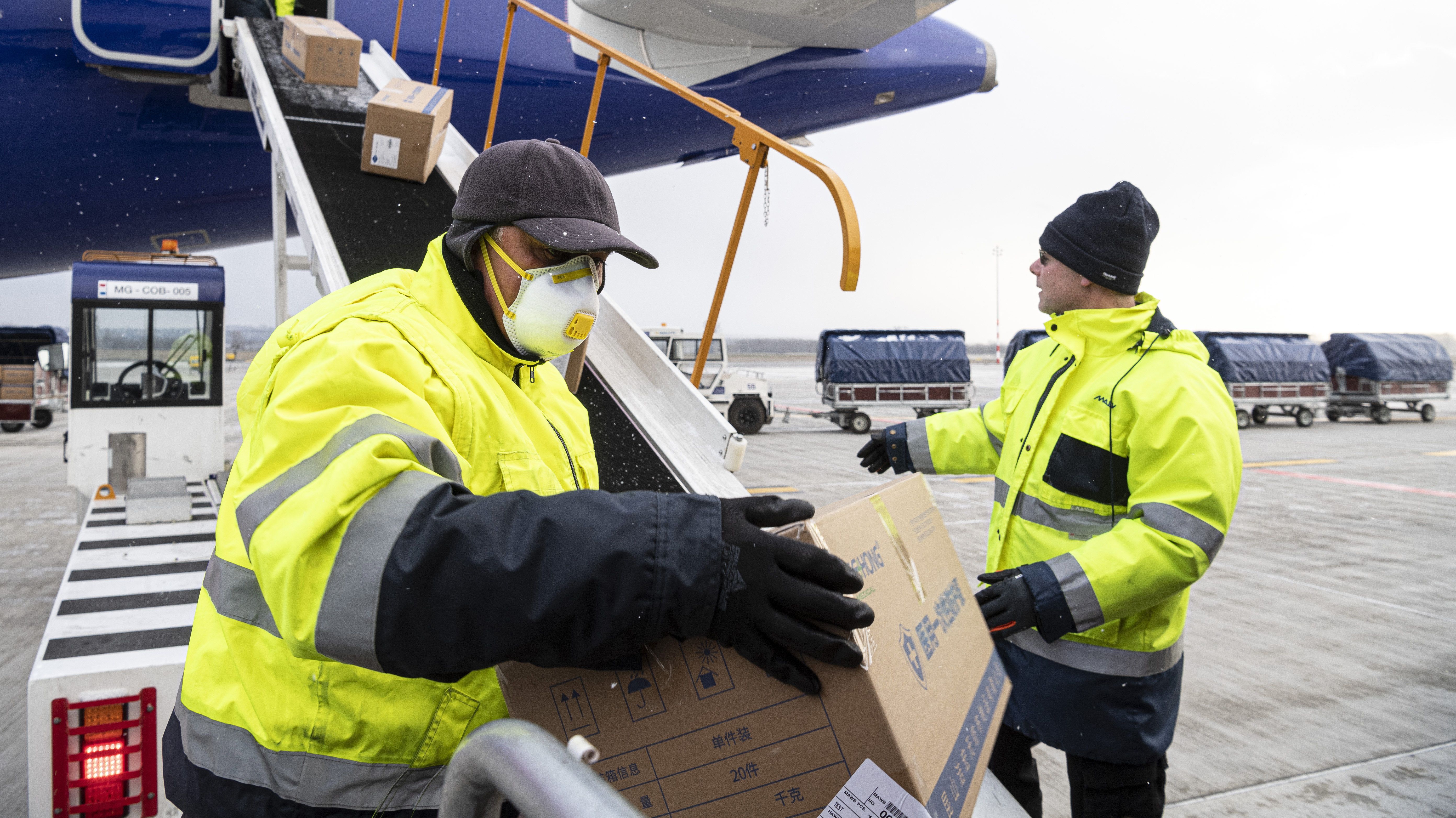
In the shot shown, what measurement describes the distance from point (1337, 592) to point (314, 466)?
709 cm

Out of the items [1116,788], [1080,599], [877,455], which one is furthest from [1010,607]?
[877,455]

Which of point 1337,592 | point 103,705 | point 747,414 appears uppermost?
point 103,705

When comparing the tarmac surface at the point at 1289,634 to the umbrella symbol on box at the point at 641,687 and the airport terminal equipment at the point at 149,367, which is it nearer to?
the airport terminal equipment at the point at 149,367

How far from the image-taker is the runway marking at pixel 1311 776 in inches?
119

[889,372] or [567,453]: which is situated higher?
[567,453]

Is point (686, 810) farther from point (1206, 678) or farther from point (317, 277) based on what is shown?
point (1206, 678)

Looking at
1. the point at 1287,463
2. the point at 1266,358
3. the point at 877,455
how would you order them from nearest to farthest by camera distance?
1. the point at 877,455
2. the point at 1287,463
3. the point at 1266,358

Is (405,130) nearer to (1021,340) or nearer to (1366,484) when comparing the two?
(1366,484)

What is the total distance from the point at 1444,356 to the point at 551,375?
28241 mm

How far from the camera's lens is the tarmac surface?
3.12 metres

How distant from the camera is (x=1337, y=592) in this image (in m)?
5.81

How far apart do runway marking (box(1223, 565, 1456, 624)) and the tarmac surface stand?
0.02m

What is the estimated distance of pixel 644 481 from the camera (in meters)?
2.43

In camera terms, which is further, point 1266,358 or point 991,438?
point 1266,358
